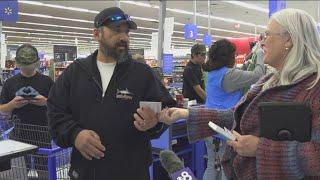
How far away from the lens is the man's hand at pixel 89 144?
83.4 inches

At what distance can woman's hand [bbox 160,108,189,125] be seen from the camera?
211 cm

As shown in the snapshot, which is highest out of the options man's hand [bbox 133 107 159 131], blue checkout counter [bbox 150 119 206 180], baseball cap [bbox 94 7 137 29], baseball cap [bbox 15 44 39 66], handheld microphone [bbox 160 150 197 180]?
baseball cap [bbox 94 7 137 29]

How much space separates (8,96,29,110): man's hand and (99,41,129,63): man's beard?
1512mm

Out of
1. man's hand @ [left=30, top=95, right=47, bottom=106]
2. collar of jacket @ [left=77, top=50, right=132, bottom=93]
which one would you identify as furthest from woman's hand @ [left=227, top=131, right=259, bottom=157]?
man's hand @ [left=30, top=95, right=47, bottom=106]

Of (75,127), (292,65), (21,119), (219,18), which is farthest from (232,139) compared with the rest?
(219,18)

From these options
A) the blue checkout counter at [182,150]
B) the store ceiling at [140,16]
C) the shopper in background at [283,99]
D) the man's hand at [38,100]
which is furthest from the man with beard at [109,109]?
the store ceiling at [140,16]

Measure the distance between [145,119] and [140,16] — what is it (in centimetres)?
1924

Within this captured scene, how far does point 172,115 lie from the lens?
84.1 inches

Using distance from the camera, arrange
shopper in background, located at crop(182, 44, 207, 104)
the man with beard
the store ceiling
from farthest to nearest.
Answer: the store ceiling → shopper in background, located at crop(182, 44, 207, 104) → the man with beard

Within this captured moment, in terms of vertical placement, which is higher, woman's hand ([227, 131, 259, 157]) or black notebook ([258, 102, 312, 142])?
black notebook ([258, 102, 312, 142])

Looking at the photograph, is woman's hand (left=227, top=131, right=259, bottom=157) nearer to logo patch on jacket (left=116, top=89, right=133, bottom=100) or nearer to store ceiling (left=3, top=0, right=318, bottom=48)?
logo patch on jacket (left=116, top=89, right=133, bottom=100)

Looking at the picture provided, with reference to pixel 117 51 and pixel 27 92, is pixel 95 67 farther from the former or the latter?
pixel 27 92

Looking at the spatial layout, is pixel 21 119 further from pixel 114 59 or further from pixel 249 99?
pixel 249 99

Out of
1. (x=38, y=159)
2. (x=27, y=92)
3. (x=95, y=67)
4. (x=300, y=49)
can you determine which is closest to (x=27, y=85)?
(x=27, y=92)
